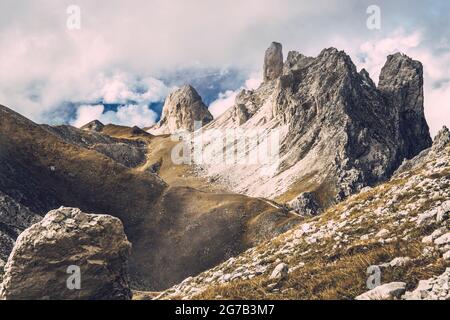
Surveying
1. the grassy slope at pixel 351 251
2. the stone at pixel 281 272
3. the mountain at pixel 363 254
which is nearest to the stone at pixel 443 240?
the mountain at pixel 363 254

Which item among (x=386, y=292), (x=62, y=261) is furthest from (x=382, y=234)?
(x=62, y=261)

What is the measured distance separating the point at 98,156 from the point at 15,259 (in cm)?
7731

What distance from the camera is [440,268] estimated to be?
18.3 m

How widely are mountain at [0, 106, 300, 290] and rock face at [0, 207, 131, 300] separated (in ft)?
132

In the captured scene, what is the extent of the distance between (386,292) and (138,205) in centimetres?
9045

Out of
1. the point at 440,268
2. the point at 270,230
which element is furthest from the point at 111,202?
the point at 440,268

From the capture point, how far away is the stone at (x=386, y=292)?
1704 centimetres

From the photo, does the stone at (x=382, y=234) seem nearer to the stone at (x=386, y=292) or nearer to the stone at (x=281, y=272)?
the stone at (x=281, y=272)

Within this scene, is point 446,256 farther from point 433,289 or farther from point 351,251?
point 351,251

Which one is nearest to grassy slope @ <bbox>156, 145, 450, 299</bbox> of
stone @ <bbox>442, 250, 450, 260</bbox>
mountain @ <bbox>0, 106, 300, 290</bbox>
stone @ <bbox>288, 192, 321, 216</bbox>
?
stone @ <bbox>442, 250, 450, 260</bbox>

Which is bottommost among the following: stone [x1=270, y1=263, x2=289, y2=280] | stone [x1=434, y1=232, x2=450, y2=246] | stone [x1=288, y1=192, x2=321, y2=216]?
stone [x1=270, y1=263, x2=289, y2=280]

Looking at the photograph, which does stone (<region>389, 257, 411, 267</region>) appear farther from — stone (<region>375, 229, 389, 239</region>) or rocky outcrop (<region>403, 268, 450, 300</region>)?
stone (<region>375, 229, 389, 239</region>)

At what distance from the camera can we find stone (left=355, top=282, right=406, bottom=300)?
1704 cm

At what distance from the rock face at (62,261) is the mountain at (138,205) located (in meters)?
40.3
